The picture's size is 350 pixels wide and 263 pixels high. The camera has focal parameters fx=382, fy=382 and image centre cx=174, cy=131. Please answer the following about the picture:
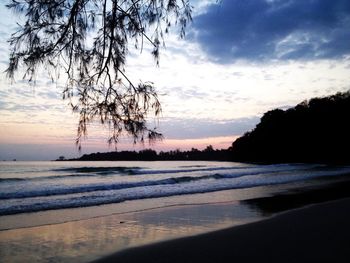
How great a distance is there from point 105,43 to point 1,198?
13.0 meters

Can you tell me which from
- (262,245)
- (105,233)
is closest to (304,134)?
(105,233)

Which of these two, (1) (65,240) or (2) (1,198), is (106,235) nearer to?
(1) (65,240)

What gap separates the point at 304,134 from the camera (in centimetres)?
7588

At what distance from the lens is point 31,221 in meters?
9.68

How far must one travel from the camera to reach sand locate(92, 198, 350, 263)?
555cm

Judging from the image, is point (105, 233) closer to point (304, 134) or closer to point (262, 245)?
point (262, 245)

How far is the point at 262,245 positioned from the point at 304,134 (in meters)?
73.7

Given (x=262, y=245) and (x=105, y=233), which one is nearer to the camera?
(x=262, y=245)

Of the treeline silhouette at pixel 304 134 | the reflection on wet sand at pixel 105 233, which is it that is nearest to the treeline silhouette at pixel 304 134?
the treeline silhouette at pixel 304 134

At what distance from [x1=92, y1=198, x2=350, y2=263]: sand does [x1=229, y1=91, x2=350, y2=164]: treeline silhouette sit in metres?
64.6

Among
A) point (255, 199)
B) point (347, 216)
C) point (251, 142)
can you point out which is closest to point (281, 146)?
point (251, 142)

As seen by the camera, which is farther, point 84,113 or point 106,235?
point 106,235

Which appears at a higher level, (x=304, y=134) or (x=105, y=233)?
(x=304, y=134)

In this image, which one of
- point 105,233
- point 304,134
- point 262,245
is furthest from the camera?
point 304,134
